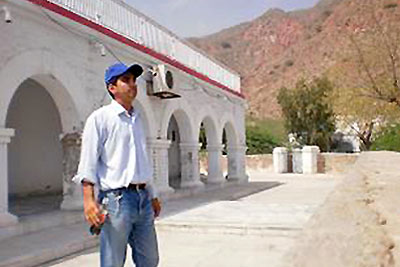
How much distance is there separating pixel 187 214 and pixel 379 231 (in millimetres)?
5855

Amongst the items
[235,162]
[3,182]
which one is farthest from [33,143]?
[235,162]

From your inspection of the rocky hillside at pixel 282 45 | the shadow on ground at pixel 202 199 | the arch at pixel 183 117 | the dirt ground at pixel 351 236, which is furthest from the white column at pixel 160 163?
the rocky hillside at pixel 282 45

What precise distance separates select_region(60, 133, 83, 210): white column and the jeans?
17.4ft

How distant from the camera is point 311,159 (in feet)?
93.5

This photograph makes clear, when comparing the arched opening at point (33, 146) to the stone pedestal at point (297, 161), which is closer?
the arched opening at point (33, 146)

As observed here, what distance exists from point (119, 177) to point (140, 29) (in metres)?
8.19

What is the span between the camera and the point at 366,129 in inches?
1303

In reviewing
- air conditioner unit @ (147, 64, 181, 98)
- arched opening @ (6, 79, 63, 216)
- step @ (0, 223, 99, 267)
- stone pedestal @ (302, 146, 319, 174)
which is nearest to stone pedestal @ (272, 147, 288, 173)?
stone pedestal @ (302, 146, 319, 174)

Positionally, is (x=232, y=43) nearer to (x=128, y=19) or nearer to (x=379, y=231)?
(x=128, y=19)

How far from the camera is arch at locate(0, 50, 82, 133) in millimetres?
6355

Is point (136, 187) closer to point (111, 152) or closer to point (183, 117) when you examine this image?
point (111, 152)

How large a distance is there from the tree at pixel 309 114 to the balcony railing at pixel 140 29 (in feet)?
71.9

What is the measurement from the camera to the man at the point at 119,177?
2688mm

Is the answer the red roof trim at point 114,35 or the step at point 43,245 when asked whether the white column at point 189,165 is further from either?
the step at point 43,245
